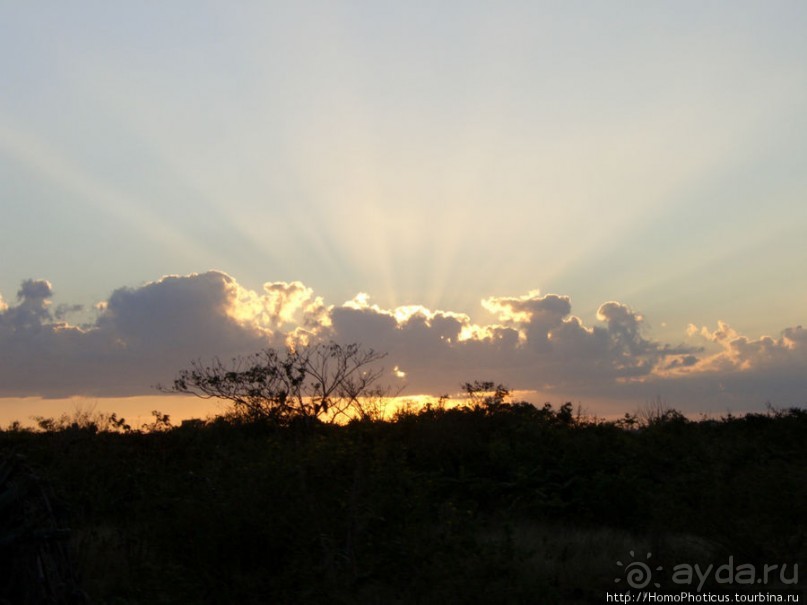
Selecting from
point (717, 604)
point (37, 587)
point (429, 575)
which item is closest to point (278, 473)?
point (429, 575)

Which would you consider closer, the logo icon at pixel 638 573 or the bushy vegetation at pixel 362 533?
the bushy vegetation at pixel 362 533

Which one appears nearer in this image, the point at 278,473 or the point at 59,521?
the point at 59,521

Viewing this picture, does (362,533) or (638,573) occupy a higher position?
(362,533)

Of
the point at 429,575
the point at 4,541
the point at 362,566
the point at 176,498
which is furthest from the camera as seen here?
the point at 176,498

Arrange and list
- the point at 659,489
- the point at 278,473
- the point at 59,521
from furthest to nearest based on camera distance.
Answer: the point at 659,489
the point at 278,473
the point at 59,521

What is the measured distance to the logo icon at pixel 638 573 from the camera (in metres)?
12.2

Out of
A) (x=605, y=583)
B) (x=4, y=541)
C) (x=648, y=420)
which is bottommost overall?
(x=605, y=583)

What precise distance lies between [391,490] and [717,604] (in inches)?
209

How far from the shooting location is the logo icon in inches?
480

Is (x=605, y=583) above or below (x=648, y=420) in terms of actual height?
below

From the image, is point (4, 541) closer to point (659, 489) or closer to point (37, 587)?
point (37, 587)

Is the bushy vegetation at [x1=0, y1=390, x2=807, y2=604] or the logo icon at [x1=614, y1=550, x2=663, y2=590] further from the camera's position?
the logo icon at [x1=614, y1=550, x2=663, y2=590]

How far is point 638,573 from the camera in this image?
12.7 metres

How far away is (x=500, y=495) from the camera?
69.8ft
